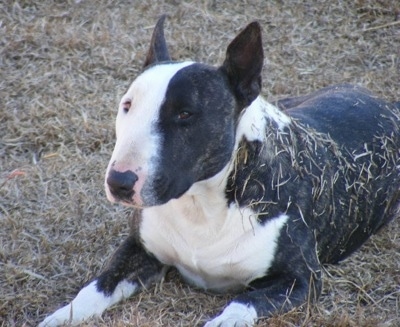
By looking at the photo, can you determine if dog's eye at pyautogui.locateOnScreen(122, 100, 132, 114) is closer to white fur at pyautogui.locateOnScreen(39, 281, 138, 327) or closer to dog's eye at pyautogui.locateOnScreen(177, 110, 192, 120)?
dog's eye at pyautogui.locateOnScreen(177, 110, 192, 120)

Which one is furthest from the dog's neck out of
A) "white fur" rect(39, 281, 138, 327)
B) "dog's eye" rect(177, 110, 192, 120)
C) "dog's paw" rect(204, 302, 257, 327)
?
"white fur" rect(39, 281, 138, 327)

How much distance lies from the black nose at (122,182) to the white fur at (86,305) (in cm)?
71

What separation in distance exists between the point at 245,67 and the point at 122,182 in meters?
0.83

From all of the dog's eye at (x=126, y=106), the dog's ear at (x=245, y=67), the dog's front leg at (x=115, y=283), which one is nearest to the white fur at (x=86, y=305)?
the dog's front leg at (x=115, y=283)

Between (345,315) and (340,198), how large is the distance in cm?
→ 74

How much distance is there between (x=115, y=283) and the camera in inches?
165

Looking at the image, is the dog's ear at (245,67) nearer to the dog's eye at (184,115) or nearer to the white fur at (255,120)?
the white fur at (255,120)

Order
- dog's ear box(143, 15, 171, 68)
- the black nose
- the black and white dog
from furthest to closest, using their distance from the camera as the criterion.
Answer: dog's ear box(143, 15, 171, 68)
the black and white dog
the black nose

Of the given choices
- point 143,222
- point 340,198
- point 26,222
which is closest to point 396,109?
point 340,198

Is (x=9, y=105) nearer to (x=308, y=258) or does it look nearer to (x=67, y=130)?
(x=67, y=130)

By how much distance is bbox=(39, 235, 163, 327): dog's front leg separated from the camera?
3996mm

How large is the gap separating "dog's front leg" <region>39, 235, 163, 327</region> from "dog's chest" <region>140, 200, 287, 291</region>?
0.61 ft

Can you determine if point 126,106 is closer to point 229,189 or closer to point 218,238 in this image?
point 229,189

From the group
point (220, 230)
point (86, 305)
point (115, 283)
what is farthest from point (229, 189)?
point (86, 305)
